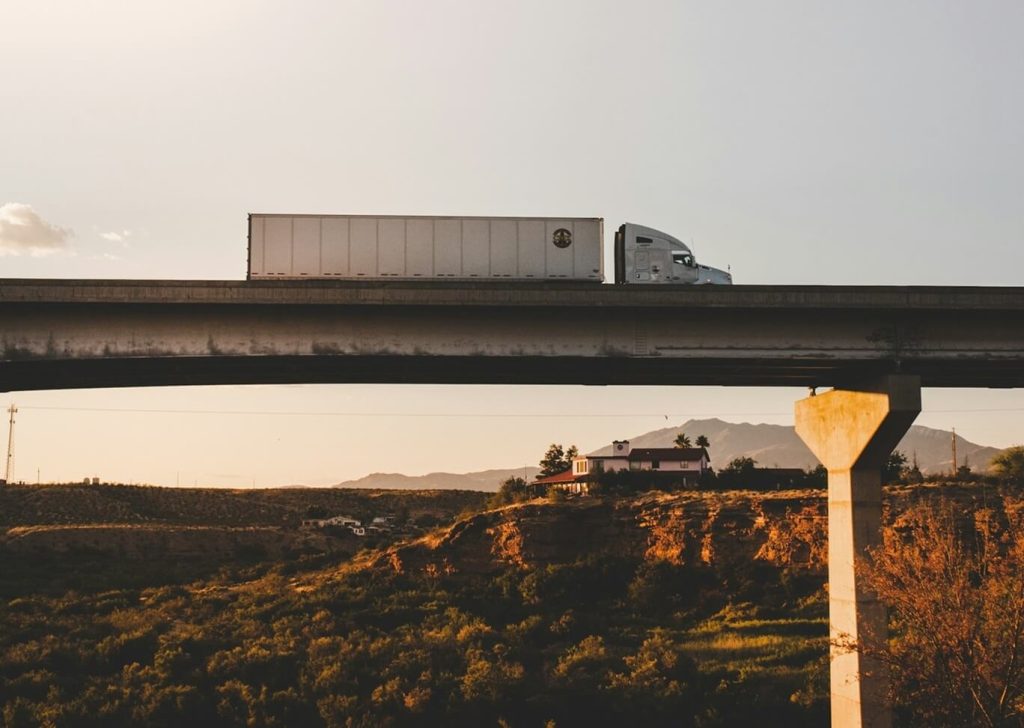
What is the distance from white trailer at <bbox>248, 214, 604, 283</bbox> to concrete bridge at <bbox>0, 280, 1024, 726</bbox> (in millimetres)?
1897

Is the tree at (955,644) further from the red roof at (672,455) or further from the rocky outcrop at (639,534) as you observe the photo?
the red roof at (672,455)

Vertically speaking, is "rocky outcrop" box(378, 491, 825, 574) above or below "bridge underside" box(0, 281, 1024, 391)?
below

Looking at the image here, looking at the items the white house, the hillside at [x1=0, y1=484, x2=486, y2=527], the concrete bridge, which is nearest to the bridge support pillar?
the concrete bridge

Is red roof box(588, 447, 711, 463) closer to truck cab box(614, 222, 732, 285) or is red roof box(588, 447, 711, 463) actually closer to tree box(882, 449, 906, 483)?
tree box(882, 449, 906, 483)

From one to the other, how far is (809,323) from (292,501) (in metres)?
103

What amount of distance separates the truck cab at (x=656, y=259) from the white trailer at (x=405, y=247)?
1502 millimetres

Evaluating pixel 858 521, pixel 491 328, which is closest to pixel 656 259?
pixel 491 328

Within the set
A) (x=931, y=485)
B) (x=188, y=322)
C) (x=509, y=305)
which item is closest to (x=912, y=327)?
(x=509, y=305)

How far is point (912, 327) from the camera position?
95.0 ft

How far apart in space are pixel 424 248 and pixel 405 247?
1.77ft

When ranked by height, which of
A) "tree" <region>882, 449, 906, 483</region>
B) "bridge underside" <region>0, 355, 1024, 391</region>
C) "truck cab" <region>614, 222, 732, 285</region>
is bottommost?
"tree" <region>882, 449, 906, 483</region>

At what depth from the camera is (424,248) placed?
99.1 ft

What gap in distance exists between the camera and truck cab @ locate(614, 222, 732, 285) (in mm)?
31688

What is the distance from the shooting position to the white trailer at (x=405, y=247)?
30188mm
